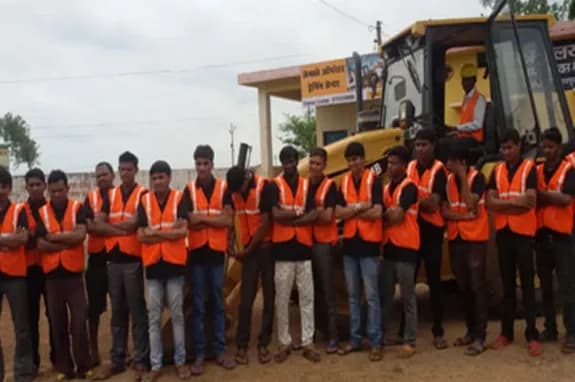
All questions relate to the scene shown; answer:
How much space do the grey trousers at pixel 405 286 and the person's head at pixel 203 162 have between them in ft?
6.06

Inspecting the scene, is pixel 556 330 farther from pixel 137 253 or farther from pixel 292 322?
pixel 137 253

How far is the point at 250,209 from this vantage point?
6.17m

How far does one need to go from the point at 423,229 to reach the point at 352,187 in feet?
2.62

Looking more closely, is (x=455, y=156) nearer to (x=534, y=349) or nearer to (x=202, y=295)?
(x=534, y=349)

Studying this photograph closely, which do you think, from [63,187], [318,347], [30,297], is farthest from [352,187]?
[30,297]

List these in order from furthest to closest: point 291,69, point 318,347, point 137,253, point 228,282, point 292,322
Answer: point 291,69 < point 292,322 < point 228,282 < point 318,347 < point 137,253

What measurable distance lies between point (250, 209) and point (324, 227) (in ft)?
2.39

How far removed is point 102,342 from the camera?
7281 mm

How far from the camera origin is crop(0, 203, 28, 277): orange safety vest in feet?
19.0

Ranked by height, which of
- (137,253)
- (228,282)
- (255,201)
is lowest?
(228,282)

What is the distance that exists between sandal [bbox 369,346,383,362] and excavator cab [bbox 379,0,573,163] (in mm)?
2390

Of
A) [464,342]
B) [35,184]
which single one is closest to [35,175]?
[35,184]

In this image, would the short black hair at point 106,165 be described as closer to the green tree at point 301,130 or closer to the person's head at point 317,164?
the person's head at point 317,164

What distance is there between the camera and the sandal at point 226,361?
19.5 feet
